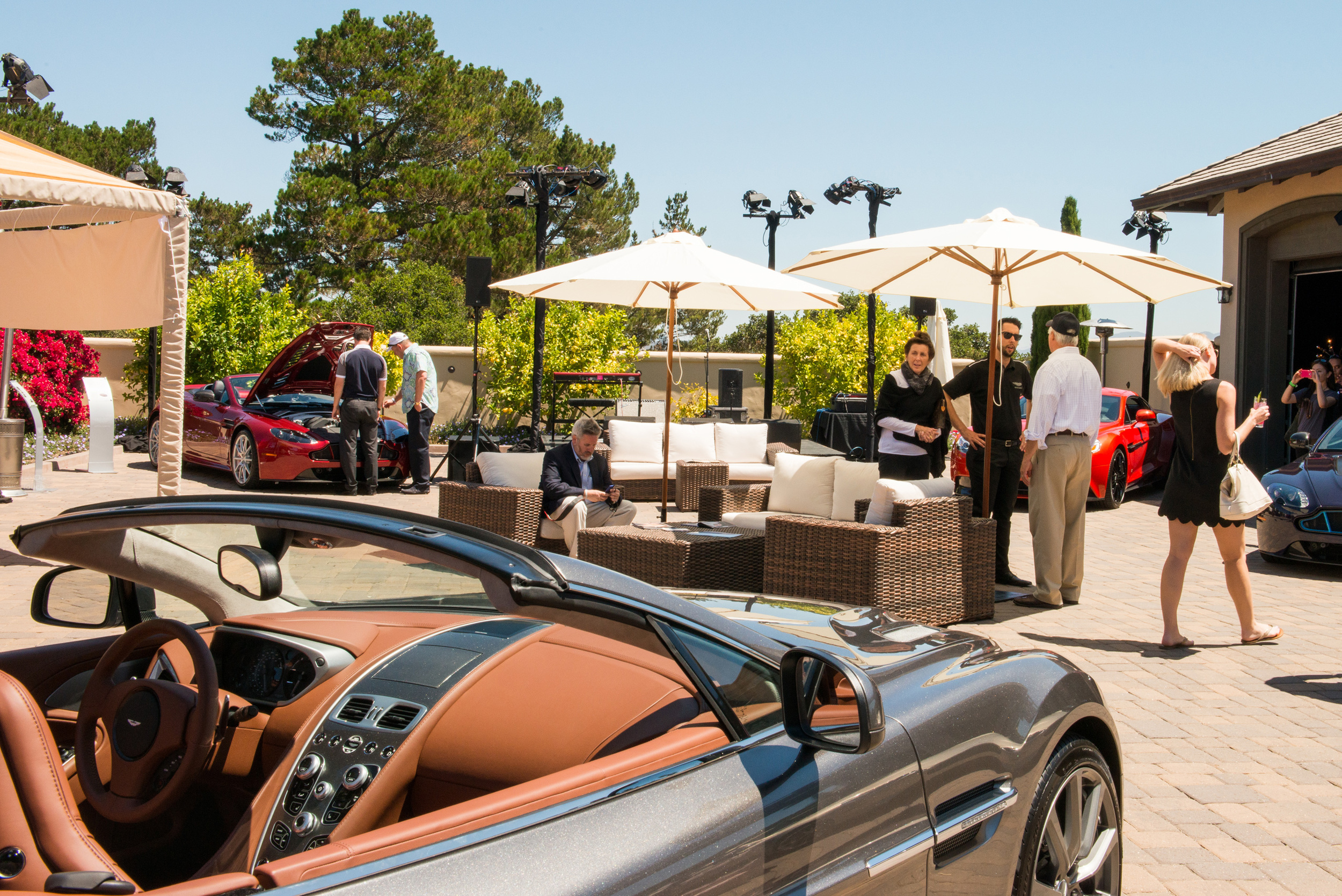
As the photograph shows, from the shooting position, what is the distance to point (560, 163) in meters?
39.3

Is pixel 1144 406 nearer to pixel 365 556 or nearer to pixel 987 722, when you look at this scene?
pixel 987 722

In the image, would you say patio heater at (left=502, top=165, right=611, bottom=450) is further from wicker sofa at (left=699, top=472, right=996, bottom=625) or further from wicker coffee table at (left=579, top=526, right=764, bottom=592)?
wicker sofa at (left=699, top=472, right=996, bottom=625)

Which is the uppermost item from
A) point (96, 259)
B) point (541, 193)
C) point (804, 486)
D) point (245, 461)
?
point (541, 193)

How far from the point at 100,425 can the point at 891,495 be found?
11125 mm

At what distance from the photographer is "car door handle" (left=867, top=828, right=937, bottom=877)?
200 cm

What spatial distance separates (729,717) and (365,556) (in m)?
0.74

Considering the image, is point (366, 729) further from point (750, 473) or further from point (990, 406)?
point (750, 473)

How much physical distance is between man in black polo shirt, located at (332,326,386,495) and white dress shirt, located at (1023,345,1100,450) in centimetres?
753

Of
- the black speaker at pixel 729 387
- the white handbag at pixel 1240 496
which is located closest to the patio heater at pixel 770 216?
the black speaker at pixel 729 387

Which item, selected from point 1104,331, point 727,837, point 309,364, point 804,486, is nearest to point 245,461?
point 309,364

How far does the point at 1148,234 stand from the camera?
25.8 meters

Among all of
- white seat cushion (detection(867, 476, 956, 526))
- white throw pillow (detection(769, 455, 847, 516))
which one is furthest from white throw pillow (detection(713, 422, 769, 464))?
white seat cushion (detection(867, 476, 956, 526))

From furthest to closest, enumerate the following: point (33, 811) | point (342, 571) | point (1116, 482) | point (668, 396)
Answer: point (1116, 482) < point (668, 396) < point (342, 571) < point (33, 811)

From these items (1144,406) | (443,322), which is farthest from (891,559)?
(443,322)
